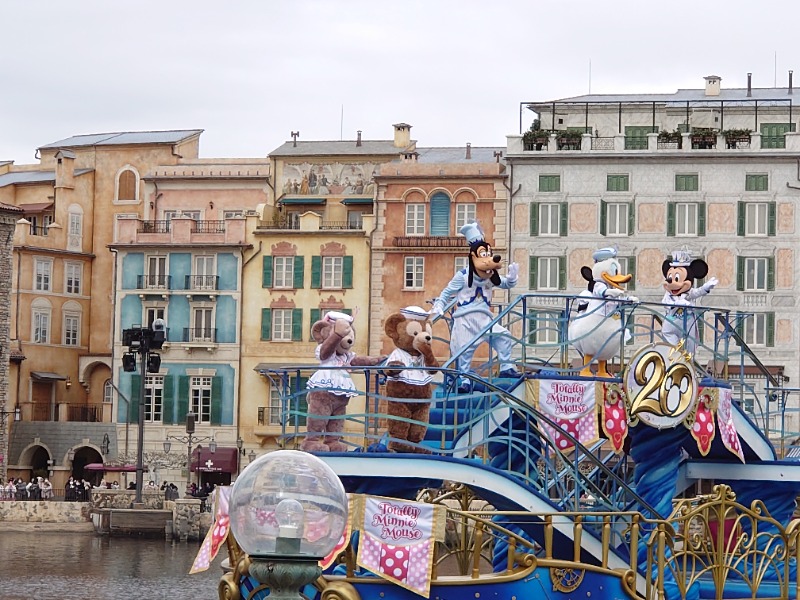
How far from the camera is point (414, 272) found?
6234 cm

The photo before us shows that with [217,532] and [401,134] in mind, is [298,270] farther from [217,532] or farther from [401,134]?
[217,532]

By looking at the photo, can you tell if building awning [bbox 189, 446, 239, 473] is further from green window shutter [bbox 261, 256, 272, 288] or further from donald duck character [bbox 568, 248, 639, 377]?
donald duck character [bbox 568, 248, 639, 377]

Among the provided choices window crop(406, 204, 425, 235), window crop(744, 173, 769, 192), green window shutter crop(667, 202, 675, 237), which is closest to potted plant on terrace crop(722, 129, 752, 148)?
window crop(744, 173, 769, 192)

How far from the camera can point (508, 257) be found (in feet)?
201

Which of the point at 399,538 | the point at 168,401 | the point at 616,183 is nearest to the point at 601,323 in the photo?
the point at 399,538

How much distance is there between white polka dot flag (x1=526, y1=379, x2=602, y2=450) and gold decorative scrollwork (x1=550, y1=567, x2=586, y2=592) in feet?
6.04

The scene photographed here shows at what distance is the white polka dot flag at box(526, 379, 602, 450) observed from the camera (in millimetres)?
19781

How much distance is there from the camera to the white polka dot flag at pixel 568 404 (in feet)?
64.9

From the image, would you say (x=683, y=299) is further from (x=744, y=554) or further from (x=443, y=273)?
(x=443, y=273)

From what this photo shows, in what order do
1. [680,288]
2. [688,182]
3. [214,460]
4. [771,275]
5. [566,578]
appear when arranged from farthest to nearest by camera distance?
1. [214,460]
2. [688,182]
3. [771,275]
4. [680,288]
5. [566,578]

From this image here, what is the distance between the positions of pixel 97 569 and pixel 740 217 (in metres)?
29.3

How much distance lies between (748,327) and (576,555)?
41.8m

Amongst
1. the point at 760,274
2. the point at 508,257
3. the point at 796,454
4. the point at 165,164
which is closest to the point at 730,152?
the point at 760,274

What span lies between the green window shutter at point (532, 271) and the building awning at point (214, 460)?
12182mm
